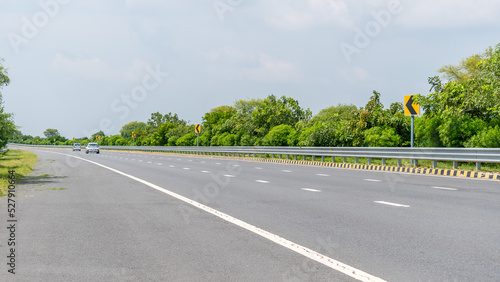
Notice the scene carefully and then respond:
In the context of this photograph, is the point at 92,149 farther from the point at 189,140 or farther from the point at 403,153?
the point at 403,153

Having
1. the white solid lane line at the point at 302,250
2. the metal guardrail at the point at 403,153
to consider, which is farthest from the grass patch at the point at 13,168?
the metal guardrail at the point at 403,153

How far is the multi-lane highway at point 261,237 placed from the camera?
4.65 meters

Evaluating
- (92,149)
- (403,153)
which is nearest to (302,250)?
(403,153)

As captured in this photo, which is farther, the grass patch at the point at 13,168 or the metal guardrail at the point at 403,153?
the metal guardrail at the point at 403,153

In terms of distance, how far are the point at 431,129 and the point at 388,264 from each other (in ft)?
76.2

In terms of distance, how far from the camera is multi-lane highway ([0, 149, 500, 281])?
4.65 meters

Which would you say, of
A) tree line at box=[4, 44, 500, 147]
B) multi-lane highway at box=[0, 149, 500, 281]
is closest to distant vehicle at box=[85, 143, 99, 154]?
tree line at box=[4, 44, 500, 147]

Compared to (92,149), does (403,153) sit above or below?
above

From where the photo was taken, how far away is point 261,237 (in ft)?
20.6

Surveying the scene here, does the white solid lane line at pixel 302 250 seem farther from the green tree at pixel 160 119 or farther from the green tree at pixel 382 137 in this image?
the green tree at pixel 160 119

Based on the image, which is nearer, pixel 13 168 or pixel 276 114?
pixel 13 168

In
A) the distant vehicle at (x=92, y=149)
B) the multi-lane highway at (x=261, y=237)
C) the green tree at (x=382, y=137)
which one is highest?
the green tree at (x=382, y=137)

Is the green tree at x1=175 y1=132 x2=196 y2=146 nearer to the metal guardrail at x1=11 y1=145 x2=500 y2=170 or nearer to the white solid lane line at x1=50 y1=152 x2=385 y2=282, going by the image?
the metal guardrail at x1=11 y1=145 x2=500 y2=170

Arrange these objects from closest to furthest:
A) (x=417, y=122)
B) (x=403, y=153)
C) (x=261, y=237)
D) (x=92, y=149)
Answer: (x=261, y=237) → (x=403, y=153) → (x=417, y=122) → (x=92, y=149)
